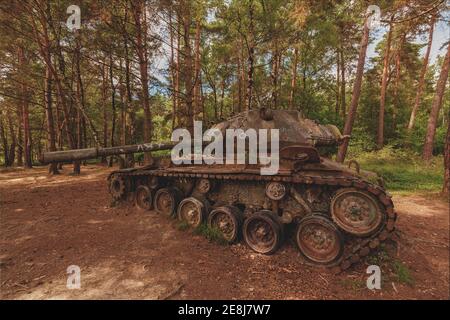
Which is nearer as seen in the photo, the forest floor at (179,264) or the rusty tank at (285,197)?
the forest floor at (179,264)

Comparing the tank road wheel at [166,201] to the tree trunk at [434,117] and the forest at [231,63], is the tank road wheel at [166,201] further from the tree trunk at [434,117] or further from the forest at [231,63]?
the tree trunk at [434,117]

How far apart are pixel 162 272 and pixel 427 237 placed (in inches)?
207

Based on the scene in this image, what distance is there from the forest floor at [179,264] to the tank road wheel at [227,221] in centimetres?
26

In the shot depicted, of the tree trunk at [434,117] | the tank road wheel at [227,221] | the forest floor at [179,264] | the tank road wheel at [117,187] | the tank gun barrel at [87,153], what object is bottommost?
the forest floor at [179,264]

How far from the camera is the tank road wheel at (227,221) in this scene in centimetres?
503

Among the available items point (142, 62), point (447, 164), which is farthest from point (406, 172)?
point (142, 62)

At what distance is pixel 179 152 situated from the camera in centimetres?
695

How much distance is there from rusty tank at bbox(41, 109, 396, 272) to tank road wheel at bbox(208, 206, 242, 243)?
21mm

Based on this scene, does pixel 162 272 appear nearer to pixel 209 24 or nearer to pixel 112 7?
pixel 112 7

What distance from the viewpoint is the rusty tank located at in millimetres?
3879

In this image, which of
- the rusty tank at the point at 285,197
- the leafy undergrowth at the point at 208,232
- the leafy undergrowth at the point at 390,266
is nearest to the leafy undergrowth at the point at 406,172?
the rusty tank at the point at 285,197

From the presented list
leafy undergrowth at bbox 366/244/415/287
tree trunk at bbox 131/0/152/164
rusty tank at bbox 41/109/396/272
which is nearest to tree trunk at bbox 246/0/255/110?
tree trunk at bbox 131/0/152/164

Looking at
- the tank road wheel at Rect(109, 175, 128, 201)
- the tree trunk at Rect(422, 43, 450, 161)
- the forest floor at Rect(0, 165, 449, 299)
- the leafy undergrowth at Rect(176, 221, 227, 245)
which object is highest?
the tree trunk at Rect(422, 43, 450, 161)

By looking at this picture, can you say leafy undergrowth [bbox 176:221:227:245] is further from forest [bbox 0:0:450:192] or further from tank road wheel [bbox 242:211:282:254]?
forest [bbox 0:0:450:192]
